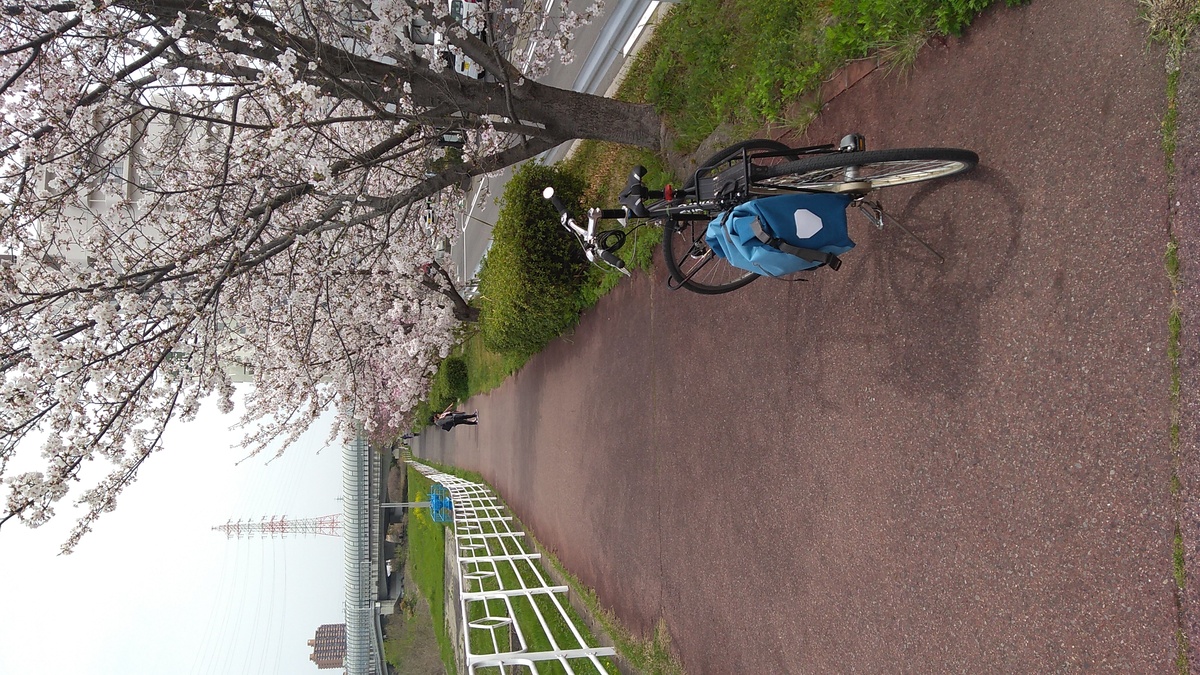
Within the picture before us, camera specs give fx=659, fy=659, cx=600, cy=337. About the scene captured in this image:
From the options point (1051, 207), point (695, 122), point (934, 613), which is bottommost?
point (934, 613)

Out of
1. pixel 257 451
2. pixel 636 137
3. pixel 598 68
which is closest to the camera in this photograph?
pixel 636 137

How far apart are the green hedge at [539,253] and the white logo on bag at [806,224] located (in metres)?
5.38

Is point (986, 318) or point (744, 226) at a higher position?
point (744, 226)

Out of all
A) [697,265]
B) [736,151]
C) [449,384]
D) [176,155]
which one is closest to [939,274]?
[736,151]

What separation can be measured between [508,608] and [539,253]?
4758 millimetres

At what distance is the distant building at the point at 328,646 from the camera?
118ft

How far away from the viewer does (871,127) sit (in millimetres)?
4734

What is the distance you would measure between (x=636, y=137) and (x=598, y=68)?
2603mm

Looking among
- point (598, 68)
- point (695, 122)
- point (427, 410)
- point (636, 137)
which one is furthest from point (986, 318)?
point (427, 410)

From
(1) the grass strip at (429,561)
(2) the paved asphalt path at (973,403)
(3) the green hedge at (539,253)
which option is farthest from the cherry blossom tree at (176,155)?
(1) the grass strip at (429,561)

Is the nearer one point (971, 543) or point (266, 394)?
point (971, 543)

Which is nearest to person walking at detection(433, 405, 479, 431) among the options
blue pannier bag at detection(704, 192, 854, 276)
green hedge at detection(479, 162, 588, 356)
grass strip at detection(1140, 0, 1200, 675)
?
green hedge at detection(479, 162, 588, 356)

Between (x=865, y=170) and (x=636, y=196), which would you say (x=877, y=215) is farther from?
(x=636, y=196)

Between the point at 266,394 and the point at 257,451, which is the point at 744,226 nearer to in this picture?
the point at 266,394
